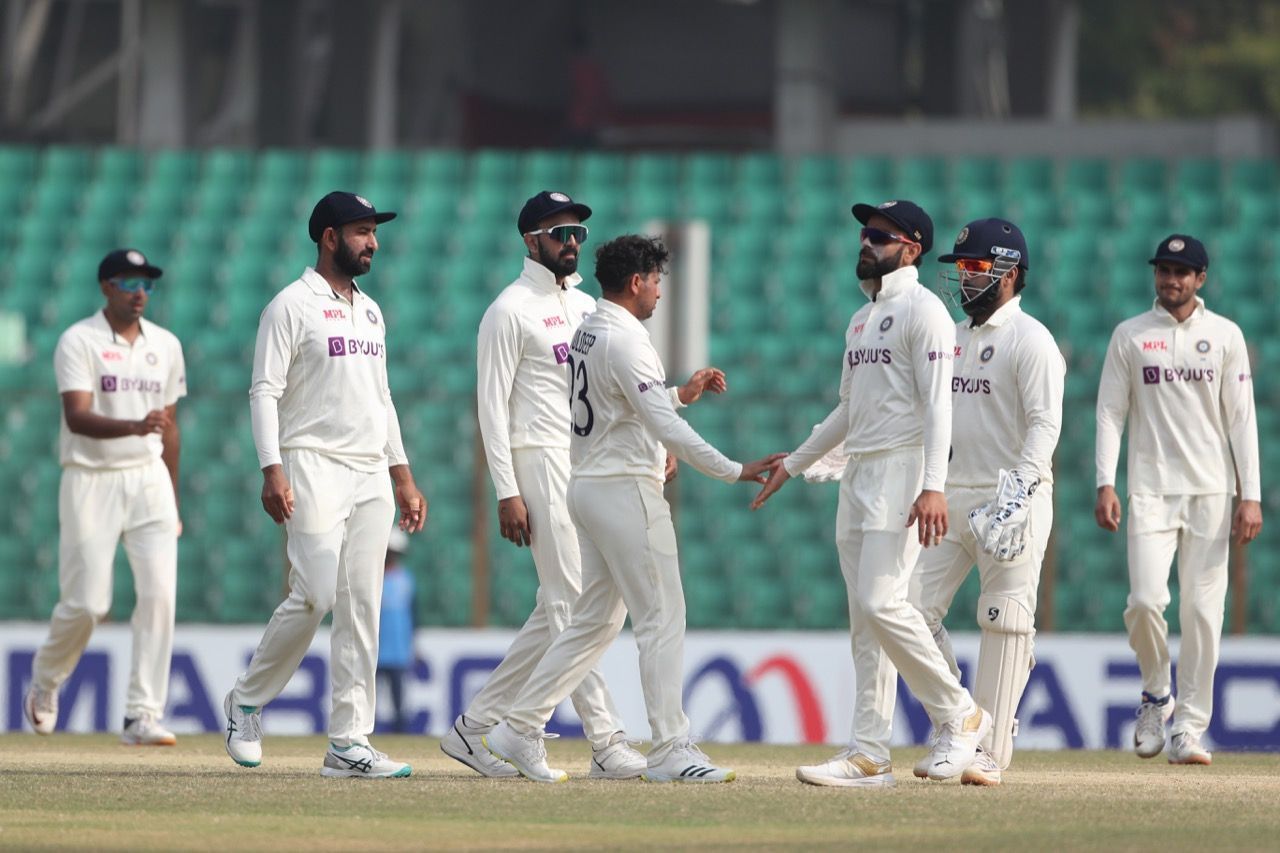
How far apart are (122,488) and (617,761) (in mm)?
3304

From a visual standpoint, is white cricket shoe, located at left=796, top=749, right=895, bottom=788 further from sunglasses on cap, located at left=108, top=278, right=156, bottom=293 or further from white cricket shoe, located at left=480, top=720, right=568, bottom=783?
sunglasses on cap, located at left=108, top=278, right=156, bottom=293

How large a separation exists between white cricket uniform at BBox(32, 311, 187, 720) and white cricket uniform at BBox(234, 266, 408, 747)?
7.45ft

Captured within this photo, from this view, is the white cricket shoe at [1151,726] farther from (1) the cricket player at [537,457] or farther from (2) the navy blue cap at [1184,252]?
(1) the cricket player at [537,457]

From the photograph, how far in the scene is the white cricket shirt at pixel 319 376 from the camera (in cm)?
823

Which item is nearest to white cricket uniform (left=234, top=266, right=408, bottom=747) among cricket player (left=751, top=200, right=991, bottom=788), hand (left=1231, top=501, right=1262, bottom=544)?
cricket player (left=751, top=200, right=991, bottom=788)

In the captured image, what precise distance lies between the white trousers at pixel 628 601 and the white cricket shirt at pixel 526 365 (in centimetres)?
46

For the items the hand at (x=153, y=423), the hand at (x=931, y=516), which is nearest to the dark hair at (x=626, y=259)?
the hand at (x=931, y=516)

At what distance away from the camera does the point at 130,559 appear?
10.5 m

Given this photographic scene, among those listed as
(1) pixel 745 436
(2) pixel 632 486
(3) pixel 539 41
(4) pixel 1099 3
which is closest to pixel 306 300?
(2) pixel 632 486

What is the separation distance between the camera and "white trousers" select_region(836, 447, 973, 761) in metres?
7.82

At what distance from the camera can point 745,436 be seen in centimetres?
1526

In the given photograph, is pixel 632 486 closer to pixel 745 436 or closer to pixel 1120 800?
pixel 1120 800

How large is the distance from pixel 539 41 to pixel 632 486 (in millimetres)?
17300

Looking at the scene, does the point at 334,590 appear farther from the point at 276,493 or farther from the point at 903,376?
the point at 903,376
